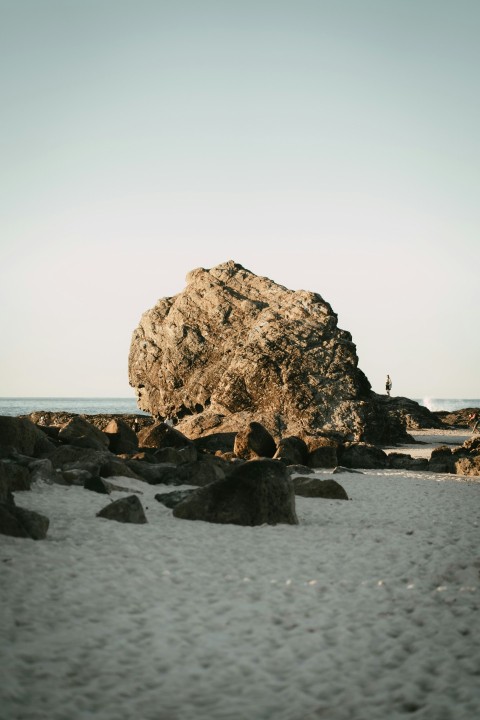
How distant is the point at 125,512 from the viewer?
34.6 feet

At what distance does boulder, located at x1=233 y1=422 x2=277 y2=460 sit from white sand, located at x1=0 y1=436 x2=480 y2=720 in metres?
12.4

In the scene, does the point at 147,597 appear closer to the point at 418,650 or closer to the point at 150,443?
the point at 418,650

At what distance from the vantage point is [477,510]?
13234mm

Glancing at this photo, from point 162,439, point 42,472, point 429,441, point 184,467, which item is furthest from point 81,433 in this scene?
point 429,441

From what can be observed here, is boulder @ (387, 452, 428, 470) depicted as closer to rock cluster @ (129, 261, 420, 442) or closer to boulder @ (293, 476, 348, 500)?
rock cluster @ (129, 261, 420, 442)

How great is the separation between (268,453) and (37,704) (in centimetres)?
1890

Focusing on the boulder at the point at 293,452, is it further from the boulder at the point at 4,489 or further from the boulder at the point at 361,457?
the boulder at the point at 4,489

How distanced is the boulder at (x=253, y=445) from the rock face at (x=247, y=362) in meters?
6.73

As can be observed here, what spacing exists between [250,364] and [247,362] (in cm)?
26

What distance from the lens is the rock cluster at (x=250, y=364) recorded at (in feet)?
108

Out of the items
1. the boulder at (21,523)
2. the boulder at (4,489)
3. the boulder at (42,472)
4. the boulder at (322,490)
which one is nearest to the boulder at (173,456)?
the boulder at (322,490)

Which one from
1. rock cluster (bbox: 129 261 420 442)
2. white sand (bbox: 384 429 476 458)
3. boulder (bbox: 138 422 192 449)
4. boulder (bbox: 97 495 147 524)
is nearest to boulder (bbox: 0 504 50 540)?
boulder (bbox: 97 495 147 524)

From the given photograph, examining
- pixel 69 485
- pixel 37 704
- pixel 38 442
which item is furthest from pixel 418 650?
pixel 38 442

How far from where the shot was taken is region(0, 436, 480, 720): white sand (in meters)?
4.79
